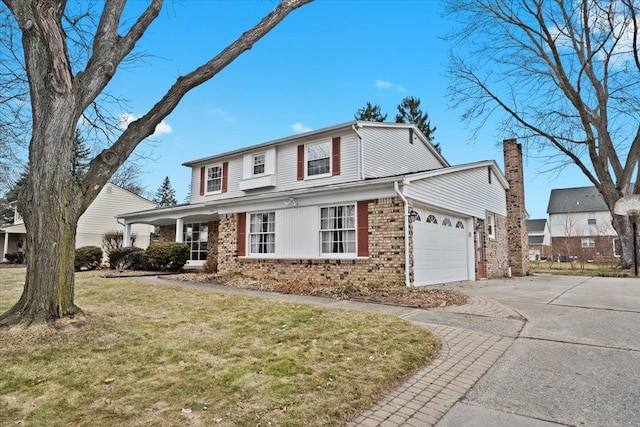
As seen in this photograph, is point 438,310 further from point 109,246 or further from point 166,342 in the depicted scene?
point 109,246

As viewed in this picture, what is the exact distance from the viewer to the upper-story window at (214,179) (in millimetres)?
17641

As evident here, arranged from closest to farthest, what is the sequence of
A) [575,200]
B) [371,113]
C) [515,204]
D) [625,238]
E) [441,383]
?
[441,383] → [515,204] → [625,238] → [371,113] → [575,200]

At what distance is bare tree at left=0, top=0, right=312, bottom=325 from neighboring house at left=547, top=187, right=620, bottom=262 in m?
41.2

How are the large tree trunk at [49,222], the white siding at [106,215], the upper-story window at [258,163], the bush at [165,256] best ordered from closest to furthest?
the large tree trunk at [49,222] < the upper-story window at [258,163] < the bush at [165,256] < the white siding at [106,215]

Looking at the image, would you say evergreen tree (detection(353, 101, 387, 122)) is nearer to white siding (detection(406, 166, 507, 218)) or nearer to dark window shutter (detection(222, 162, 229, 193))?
white siding (detection(406, 166, 507, 218))

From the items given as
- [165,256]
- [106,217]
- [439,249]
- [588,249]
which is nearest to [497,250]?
[439,249]

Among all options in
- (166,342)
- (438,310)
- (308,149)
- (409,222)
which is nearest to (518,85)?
(308,149)

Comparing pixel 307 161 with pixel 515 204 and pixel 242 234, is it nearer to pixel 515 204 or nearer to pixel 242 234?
pixel 242 234

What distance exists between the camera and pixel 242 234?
14.4 metres

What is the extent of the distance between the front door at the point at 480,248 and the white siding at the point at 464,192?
0.43 metres

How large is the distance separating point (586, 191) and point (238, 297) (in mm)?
47632

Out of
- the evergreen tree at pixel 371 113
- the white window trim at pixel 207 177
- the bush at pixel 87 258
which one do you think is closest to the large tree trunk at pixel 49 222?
the white window trim at pixel 207 177

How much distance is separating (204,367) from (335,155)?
34.5ft

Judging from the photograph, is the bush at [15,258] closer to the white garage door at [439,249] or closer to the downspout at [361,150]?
the downspout at [361,150]
